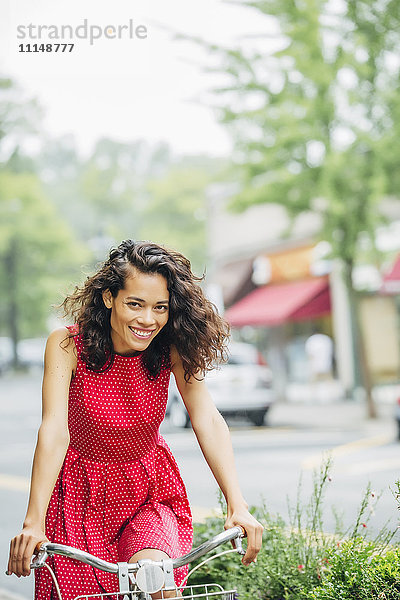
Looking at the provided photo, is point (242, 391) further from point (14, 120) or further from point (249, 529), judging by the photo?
point (14, 120)

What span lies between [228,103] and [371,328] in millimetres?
6873

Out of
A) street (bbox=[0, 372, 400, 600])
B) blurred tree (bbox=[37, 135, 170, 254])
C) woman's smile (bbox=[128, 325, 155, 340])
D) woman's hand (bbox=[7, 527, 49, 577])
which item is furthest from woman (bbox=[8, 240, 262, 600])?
blurred tree (bbox=[37, 135, 170, 254])

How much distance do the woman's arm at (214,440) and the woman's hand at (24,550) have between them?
0.50 metres

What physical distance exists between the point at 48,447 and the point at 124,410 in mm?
254

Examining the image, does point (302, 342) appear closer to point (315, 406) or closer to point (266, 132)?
point (315, 406)

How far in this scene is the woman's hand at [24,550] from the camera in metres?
2.08

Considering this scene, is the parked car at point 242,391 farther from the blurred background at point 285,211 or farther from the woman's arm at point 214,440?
the woman's arm at point 214,440

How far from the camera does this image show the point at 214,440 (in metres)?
2.48

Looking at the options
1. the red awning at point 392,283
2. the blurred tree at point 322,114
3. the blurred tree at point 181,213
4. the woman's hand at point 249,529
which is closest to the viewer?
the woman's hand at point 249,529

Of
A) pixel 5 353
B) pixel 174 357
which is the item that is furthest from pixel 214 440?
pixel 5 353

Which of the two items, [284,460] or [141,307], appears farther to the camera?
[284,460]

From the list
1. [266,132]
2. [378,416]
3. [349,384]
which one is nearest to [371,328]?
[349,384]

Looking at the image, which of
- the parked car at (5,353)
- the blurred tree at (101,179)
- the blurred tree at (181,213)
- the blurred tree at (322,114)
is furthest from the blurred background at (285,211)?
the blurred tree at (101,179)

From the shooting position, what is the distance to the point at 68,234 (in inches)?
1358
